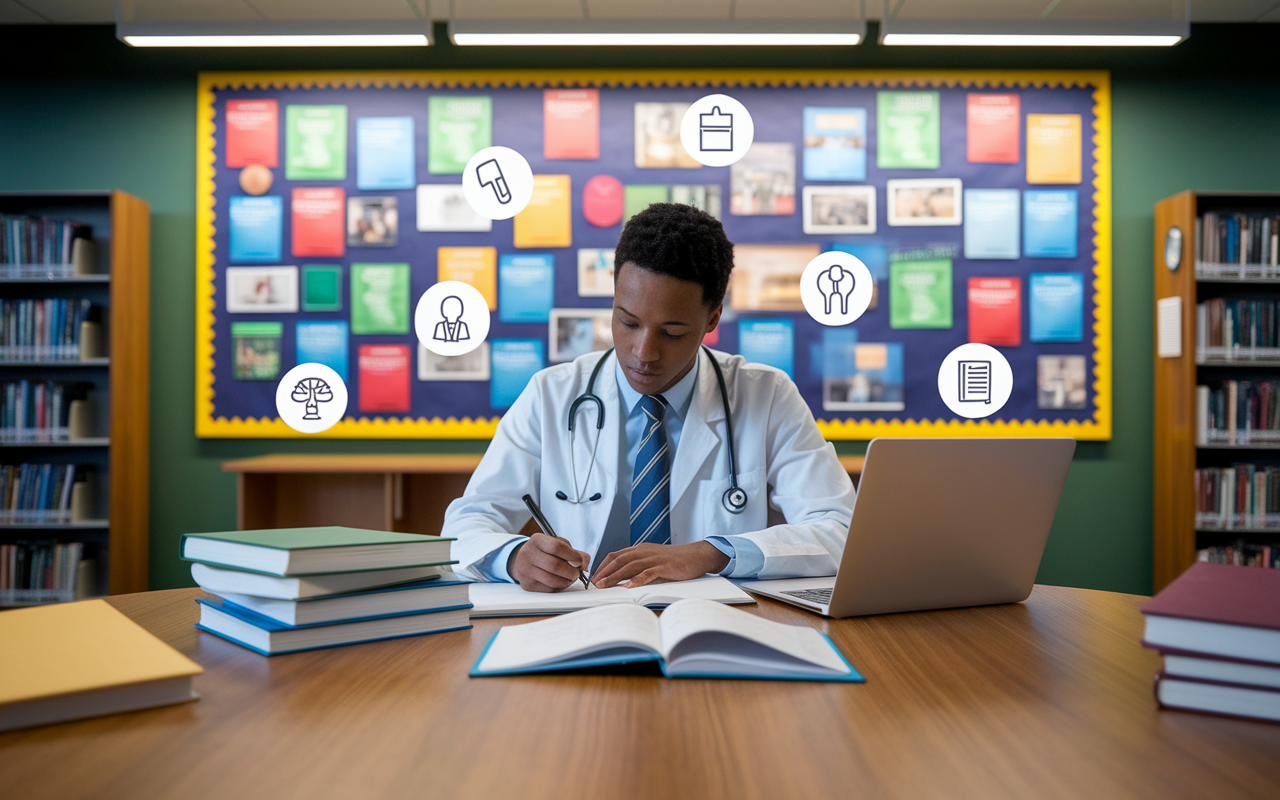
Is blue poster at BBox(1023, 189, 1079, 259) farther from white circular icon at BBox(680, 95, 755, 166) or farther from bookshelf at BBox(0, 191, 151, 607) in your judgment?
bookshelf at BBox(0, 191, 151, 607)

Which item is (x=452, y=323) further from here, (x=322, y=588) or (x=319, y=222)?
(x=322, y=588)

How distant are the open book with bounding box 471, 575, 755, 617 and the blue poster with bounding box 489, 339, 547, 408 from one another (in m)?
2.21

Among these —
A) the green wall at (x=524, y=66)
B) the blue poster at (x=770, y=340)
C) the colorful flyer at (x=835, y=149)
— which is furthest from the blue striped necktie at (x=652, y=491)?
the colorful flyer at (x=835, y=149)

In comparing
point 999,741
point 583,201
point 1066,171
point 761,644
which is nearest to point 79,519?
point 583,201

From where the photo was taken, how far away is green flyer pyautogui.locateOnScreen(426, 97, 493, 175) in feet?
11.0

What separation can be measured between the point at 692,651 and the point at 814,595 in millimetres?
394

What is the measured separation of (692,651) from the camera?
77 centimetres

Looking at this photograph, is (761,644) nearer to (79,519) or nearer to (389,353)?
(389,353)

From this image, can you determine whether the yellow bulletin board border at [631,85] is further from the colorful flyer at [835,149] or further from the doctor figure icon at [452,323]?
the doctor figure icon at [452,323]

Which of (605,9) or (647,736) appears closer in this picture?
(647,736)

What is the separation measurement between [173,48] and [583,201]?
191 cm

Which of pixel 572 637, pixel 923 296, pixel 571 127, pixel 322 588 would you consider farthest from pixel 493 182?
pixel 572 637

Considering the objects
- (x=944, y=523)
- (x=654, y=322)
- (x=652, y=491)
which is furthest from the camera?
(x=652, y=491)

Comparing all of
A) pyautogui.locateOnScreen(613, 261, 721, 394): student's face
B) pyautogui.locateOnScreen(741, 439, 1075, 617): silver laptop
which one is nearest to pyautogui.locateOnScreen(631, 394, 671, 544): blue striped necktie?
pyautogui.locateOnScreen(613, 261, 721, 394): student's face
